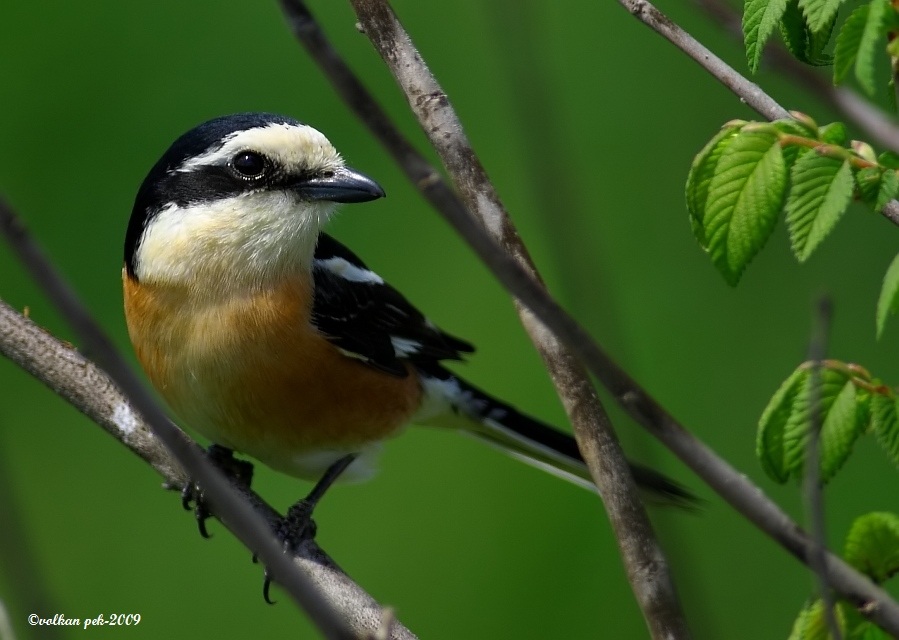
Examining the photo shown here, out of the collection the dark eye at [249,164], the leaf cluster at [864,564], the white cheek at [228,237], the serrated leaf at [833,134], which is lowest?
the leaf cluster at [864,564]

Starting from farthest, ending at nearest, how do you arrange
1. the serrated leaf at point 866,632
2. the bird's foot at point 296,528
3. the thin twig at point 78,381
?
the bird's foot at point 296,528, the thin twig at point 78,381, the serrated leaf at point 866,632

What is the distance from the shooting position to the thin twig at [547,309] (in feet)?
3.21

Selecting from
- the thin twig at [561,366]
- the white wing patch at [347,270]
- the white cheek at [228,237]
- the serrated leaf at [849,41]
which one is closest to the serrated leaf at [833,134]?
the serrated leaf at [849,41]

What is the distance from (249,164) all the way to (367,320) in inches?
26.5

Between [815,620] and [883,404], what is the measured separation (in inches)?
11.5

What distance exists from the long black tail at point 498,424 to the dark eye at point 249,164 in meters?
1.01

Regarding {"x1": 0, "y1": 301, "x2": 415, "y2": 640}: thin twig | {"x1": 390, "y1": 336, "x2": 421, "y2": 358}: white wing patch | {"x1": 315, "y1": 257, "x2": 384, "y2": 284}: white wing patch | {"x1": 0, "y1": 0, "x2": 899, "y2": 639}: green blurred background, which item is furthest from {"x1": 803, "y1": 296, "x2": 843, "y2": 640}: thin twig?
{"x1": 0, "y1": 0, "x2": 899, "y2": 639}: green blurred background

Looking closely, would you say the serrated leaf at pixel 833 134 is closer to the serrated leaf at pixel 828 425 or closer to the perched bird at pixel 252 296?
the serrated leaf at pixel 828 425

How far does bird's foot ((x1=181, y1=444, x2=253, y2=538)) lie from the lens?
2.89 m

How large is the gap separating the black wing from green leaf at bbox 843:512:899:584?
6.04ft

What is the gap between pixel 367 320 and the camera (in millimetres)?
3361

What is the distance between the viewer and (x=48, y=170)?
17.8 ft

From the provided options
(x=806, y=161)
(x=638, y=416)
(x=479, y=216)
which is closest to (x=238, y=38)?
(x=479, y=216)

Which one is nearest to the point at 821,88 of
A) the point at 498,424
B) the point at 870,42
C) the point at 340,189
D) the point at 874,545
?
the point at 870,42
